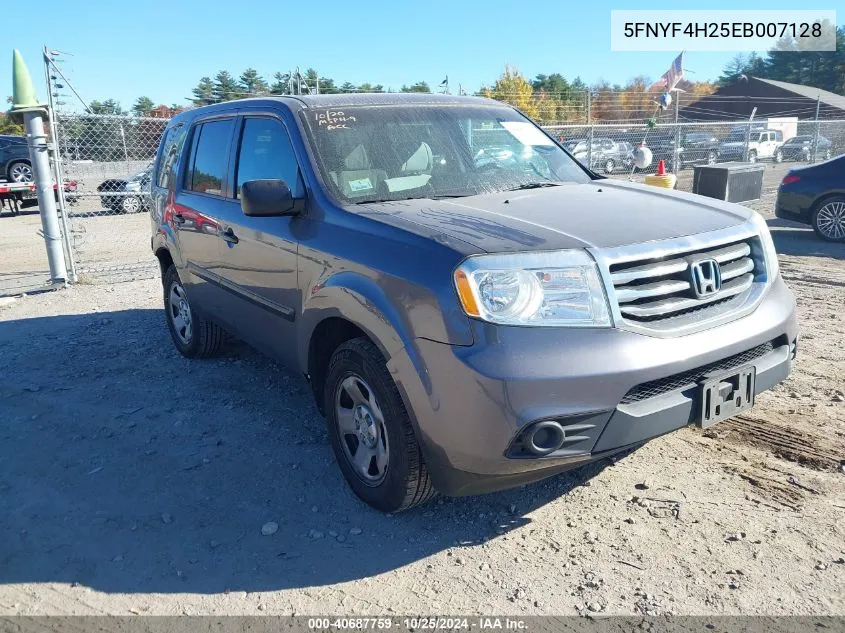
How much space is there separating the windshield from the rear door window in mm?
997

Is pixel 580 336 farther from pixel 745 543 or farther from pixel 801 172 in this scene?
Answer: pixel 801 172

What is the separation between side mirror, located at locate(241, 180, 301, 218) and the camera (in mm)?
3492

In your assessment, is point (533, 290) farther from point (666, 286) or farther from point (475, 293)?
point (666, 286)

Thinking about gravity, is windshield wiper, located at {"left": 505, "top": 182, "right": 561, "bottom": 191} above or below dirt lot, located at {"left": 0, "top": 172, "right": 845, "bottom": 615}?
above

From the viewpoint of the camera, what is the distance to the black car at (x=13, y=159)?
747 inches

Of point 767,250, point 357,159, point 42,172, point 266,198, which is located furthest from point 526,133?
point 42,172

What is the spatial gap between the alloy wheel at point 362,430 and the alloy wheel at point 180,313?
2.65 meters

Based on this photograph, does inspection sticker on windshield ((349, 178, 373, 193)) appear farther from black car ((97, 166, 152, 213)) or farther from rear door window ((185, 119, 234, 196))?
black car ((97, 166, 152, 213))

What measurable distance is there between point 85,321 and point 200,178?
3.10 meters

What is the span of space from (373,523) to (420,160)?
6.41 feet

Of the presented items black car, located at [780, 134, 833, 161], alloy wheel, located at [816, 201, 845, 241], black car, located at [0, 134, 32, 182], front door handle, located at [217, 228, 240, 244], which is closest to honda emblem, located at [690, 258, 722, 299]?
front door handle, located at [217, 228, 240, 244]

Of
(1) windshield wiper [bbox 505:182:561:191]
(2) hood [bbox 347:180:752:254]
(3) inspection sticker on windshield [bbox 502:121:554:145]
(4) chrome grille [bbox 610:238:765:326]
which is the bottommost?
(4) chrome grille [bbox 610:238:765:326]

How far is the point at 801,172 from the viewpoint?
11.0 meters

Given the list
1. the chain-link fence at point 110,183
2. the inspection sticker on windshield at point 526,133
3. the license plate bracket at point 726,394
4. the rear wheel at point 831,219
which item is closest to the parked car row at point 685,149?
the rear wheel at point 831,219
